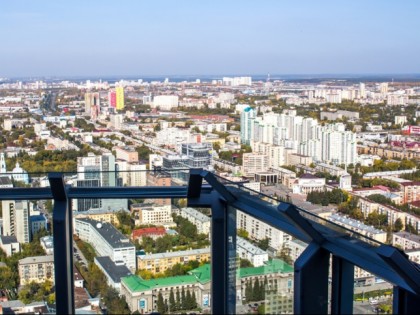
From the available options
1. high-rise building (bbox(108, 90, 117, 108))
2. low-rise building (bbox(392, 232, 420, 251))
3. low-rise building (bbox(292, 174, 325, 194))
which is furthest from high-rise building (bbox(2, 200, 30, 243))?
high-rise building (bbox(108, 90, 117, 108))

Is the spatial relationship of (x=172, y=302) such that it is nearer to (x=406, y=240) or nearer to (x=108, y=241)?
(x=108, y=241)

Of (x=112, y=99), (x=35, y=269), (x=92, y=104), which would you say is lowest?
(x=92, y=104)

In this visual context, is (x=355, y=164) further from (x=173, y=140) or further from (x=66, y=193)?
(x=66, y=193)

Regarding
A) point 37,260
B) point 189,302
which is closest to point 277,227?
point 189,302

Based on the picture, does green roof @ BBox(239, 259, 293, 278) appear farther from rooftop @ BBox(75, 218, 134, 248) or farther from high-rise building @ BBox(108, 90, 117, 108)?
high-rise building @ BBox(108, 90, 117, 108)

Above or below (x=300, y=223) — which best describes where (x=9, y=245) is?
below

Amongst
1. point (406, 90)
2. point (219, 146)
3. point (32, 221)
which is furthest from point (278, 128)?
point (32, 221)
